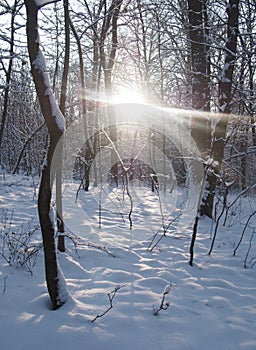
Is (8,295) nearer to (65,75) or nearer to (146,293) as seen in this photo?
(146,293)

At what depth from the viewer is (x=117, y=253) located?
3957 mm

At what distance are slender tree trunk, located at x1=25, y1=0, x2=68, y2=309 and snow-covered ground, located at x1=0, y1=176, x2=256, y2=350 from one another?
0.23 meters

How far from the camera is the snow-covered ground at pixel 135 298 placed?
7.02 ft

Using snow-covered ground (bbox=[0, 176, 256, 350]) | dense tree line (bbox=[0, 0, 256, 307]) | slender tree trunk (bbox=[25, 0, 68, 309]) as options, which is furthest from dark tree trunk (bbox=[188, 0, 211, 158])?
slender tree trunk (bbox=[25, 0, 68, 309])

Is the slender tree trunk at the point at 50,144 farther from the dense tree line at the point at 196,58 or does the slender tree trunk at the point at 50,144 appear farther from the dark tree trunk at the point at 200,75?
the dark tree trunk at the point at 200,75

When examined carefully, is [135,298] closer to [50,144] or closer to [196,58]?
[50,144]

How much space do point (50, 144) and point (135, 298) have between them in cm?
161

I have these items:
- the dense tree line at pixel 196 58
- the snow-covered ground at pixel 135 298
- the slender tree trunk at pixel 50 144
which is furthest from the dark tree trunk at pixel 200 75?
the slender tree trunk at pixel 50 144

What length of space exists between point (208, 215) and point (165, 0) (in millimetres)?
5198

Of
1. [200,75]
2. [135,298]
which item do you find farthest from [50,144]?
[200,75]

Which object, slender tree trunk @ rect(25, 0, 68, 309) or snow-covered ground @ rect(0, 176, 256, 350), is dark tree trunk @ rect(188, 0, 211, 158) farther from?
slender tree trunk @ rect(25, 0, 68, 309)

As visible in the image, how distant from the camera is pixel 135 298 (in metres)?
2.76

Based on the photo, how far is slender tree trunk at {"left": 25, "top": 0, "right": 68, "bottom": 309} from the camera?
7.07 ft

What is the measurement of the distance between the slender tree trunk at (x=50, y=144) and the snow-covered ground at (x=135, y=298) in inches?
9.3
